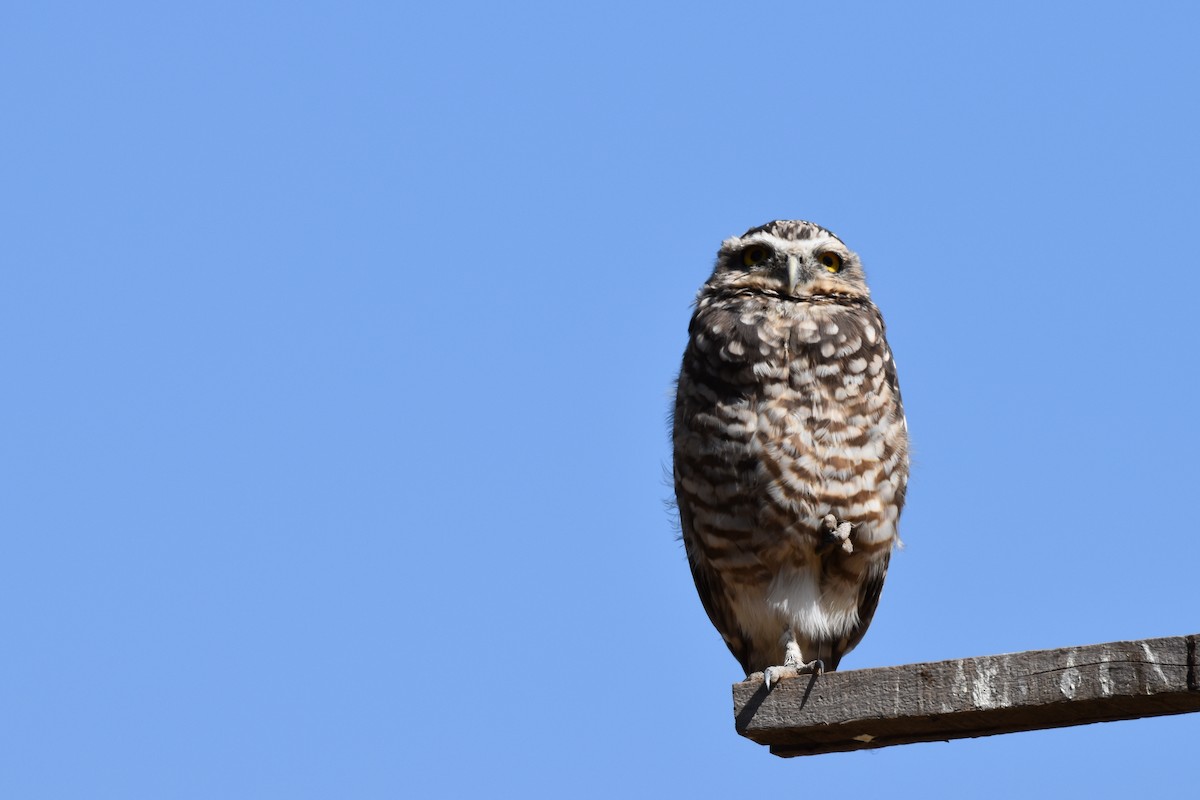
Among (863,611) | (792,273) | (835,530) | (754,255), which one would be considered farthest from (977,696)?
(754,255)

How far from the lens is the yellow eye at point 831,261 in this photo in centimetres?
647

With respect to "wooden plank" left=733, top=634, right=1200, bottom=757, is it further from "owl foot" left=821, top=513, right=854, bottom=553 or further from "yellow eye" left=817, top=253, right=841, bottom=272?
"yellow eye" left=817, top=253, right=841, bottom=272

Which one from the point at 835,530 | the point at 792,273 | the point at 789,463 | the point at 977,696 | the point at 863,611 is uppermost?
the point at 792,273

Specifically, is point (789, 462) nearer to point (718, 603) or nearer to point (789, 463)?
point (789, 463)

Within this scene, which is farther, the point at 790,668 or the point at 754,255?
the point at 754,255

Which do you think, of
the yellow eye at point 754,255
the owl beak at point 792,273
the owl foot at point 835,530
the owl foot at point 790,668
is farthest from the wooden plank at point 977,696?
the yellow eye at point 754,255

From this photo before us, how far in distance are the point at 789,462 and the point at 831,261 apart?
1.15 m

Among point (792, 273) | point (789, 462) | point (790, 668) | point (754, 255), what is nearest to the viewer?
point (790, 668)

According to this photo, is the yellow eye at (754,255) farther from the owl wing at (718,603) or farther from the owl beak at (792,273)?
the owl wing at (718,603)

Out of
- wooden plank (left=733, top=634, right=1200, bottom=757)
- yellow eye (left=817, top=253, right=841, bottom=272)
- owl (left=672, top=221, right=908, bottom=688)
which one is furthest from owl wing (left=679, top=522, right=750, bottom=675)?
wooden plank (left=733, top=634, right=1200, bottom=757)

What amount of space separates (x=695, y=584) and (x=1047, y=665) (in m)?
2.89

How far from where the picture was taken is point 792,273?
6.29m

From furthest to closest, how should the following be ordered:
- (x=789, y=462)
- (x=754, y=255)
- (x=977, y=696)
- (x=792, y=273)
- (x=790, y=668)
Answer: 1. (x=754, y=255)
2. (x=792, y=273)
3. (x=789, y=462)
4. (x=790, y=668)
5. (x=977, y=696)

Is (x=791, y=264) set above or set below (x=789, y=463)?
above
